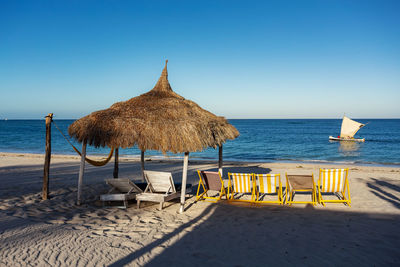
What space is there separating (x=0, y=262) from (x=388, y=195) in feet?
26.3

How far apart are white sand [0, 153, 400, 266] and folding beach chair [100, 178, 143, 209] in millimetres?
233

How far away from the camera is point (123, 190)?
6.20 m

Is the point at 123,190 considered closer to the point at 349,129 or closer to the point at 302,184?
the point at 302,184

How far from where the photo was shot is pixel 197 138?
543 centimetres

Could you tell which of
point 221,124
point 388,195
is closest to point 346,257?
point 221,124

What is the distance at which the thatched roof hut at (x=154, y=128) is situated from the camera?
5.45 meters

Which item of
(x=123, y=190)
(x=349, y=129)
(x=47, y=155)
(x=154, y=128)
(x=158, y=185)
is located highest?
(x=154, y=128)

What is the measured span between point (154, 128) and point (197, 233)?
2.15 meters

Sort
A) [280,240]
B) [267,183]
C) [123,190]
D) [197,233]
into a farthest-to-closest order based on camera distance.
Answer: [123,190]
[267,183]
[197,233]
[280,240]

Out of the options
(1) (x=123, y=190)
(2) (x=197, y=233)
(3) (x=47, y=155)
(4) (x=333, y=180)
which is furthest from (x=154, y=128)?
(4) (x=333, y=180)

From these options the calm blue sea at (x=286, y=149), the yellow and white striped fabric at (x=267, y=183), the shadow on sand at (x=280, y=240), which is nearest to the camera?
the shadow on sand at (x=280, y=240)

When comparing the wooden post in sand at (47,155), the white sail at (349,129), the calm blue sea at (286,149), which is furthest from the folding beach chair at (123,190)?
the white sail at (349,129)

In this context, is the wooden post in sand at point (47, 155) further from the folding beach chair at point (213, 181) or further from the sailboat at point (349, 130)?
the sailboat at point (349, 130)

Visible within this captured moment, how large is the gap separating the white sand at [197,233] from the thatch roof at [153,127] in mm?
1376
